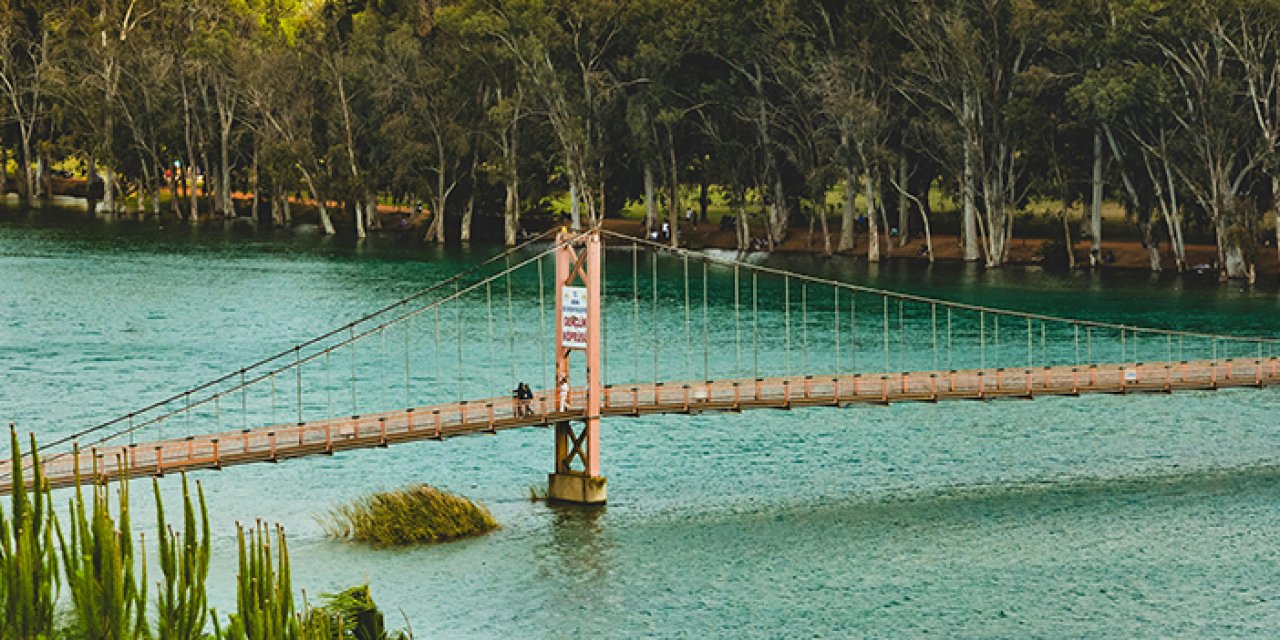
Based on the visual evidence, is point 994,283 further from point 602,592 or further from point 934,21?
point 602,592

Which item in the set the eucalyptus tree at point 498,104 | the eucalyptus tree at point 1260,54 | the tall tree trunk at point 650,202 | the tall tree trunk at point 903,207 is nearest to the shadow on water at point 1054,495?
the eucalyptus tree at point 1260,54

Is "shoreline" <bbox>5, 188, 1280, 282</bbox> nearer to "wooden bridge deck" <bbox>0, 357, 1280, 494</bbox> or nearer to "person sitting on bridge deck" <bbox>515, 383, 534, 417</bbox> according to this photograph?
"wooden bridge deck" <bbox>0, 357, 1280, 494</bbox>

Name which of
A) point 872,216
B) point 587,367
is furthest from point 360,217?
point 587,367

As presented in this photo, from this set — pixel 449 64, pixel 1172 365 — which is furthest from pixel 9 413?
pixel 449 64

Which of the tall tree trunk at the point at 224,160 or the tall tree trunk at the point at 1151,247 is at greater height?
the tall tree trunk at the point at 224,160

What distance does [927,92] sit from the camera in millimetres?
135375

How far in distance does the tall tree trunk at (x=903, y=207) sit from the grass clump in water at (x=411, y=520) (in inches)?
3507

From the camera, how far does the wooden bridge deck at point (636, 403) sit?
2060 inches

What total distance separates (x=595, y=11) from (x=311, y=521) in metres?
94.1

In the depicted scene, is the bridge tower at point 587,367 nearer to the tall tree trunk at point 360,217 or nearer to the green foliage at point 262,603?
the green foliage at point 262,603

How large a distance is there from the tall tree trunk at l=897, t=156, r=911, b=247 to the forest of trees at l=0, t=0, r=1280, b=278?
44cm

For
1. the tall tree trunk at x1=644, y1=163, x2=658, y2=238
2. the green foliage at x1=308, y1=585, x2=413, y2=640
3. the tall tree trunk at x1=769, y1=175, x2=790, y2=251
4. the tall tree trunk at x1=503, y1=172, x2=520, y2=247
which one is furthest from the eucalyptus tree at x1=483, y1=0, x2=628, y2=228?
the green foliage at x1=308, y1=585, x2=413, y2=640

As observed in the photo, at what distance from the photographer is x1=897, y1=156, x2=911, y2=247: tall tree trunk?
462ft

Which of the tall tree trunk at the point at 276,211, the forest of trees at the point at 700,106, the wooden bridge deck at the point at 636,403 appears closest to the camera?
the wooden bridge deck at the point at 636,403
